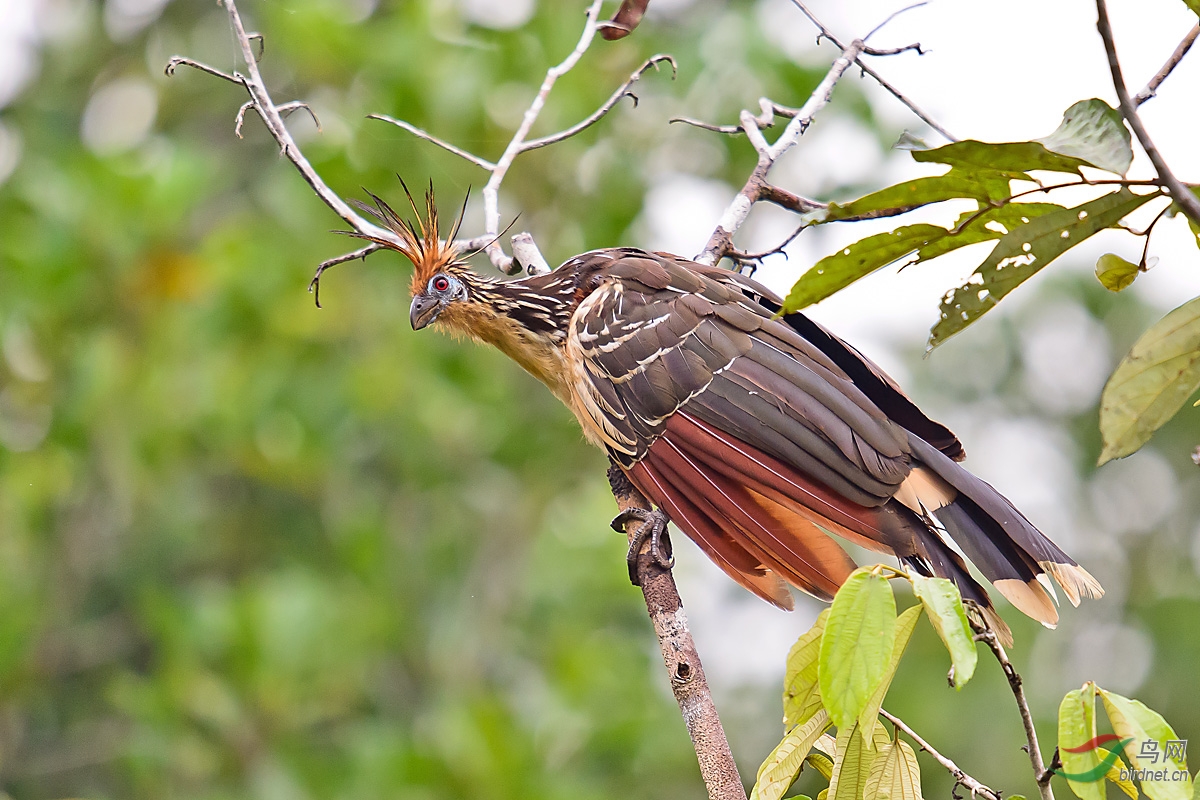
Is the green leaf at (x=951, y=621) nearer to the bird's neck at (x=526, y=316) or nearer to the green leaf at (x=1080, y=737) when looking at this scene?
the green leaf at (x=1080, y=737)

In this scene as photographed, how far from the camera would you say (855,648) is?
1.38 meters

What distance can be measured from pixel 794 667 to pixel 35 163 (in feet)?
20.3

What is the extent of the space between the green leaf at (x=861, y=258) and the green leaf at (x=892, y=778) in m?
0.74

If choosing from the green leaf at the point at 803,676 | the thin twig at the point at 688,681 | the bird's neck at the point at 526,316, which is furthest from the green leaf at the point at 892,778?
the bird's neck at the point at 526,316

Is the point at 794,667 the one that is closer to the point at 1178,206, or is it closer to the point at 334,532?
the point at 1178,206

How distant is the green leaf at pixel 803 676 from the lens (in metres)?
1.60

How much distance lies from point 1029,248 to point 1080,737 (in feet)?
2.08

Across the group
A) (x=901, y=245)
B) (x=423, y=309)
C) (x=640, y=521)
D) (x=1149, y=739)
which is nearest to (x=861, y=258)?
(x=901, y=245)

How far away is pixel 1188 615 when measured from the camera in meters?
7.57

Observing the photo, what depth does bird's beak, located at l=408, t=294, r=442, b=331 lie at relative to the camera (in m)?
3.43

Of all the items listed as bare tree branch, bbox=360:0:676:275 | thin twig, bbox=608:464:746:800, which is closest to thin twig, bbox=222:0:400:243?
bare tree branch, bbox=360:0:676:275

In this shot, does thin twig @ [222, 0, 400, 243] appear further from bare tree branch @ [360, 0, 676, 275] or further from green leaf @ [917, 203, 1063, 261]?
green leaf @ [917, 203, 1063, 261]

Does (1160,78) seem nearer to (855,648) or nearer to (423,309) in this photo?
(855,648)

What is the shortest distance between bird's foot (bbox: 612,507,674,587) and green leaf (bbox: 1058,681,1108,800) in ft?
3.41
